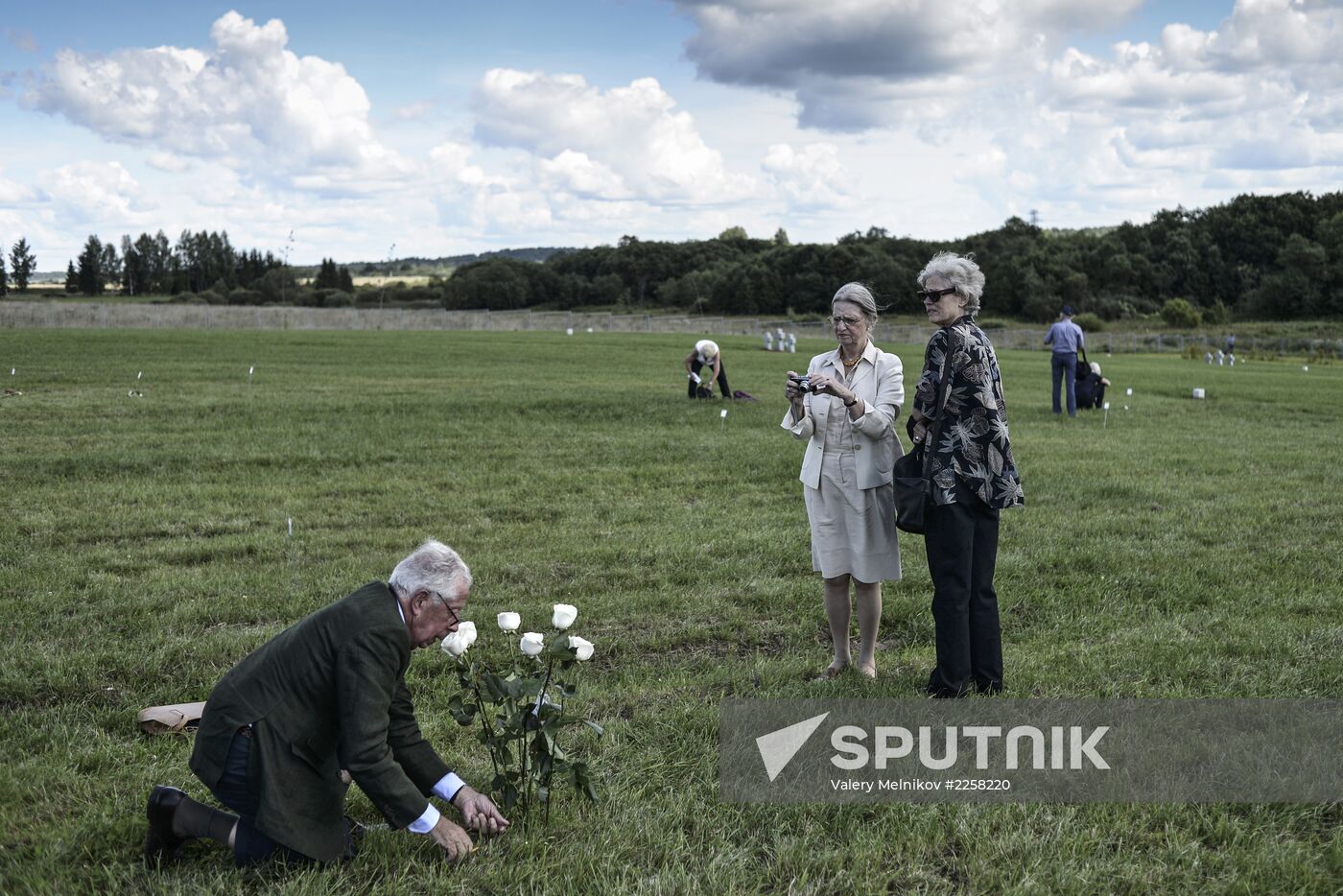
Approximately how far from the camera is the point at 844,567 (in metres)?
5.72

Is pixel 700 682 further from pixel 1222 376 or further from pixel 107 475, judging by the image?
pixel 1222 376

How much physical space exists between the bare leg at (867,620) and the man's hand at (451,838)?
2.68 m

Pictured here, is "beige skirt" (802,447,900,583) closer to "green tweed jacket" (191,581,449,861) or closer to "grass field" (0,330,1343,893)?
"grass field" (0,330,1343,893)

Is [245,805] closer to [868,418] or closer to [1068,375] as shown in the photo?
[868,418]

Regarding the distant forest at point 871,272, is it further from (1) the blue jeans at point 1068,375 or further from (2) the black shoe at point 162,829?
(2) the black shoe at point 162,829

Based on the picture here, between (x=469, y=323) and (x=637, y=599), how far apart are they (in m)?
59.0

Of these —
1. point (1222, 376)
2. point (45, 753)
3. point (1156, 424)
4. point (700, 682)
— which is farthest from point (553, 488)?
point (1222, 376)

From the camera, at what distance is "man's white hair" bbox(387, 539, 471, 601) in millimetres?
3557

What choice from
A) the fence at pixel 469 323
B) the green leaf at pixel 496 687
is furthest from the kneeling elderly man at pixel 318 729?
the fence at pixel 469 323

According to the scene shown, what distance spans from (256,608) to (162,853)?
3.47m

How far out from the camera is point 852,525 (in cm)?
566

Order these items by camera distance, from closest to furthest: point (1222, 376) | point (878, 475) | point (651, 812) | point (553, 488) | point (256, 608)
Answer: point (651, 812) < point (878, 475) < point (256, 608) < point (553, 488) < point (1222, 376)

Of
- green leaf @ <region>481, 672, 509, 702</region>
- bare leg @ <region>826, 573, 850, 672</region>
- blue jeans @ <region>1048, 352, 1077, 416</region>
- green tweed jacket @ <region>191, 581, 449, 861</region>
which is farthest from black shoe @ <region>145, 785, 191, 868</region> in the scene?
blue jeans @ <region>1048, 352, 1077, 416</region>

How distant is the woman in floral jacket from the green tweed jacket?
282 centimetres
